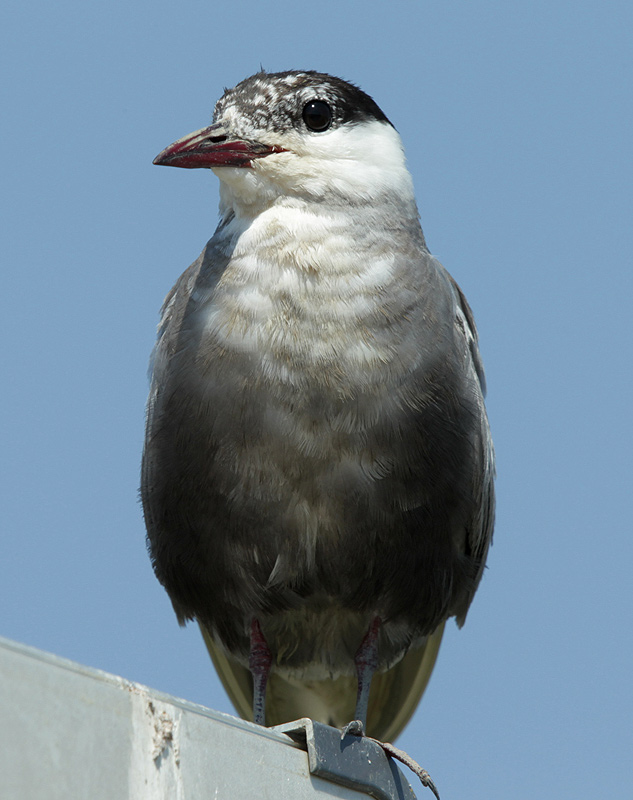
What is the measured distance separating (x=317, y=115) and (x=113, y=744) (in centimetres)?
342

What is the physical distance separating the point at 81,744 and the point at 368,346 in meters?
2.57

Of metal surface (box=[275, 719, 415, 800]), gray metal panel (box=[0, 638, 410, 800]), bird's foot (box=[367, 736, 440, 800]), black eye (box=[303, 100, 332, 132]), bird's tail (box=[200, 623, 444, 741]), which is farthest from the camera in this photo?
bird's tail (box=[200, 623, 444, 741])

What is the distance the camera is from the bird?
14.9 ft

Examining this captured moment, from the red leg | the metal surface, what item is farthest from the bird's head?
the metal surface

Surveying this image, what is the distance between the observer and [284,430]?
4.51 m

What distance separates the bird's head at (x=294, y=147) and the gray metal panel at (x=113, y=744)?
2.70m

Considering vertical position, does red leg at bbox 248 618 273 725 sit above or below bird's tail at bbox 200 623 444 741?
above

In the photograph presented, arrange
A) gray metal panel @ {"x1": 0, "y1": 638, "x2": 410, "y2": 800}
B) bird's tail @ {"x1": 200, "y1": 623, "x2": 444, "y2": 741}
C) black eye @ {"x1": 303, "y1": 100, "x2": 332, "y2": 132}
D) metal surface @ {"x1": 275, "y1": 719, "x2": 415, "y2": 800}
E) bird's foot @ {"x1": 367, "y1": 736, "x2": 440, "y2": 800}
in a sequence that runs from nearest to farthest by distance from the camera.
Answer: gray metal panel @ {"x1": 0, "y1": 638, "x2": 410, "y2": 800}
metal surface @ {"x1": 275, "y1": 719, "x2": 415, "y2": 800}
bird's foot @ {"x1": 367, "y1": 736, "x2": 440, "y2": 800}
black eye @ {"x1": 303, "y1": 100, "x2": 332, "y2": 132}
bird's tail @ {"x1": 200, "y1": 623, "x2": 444, "y2": 741}

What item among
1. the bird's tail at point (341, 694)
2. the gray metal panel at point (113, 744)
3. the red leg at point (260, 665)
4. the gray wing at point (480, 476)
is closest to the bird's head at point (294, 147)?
the gray wing at point (480, 476)

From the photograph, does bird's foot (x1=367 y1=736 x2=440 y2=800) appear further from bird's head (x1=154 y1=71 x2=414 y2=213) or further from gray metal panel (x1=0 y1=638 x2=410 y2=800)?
bird's head (x1=154 y1=71 x2=414 y2=213)

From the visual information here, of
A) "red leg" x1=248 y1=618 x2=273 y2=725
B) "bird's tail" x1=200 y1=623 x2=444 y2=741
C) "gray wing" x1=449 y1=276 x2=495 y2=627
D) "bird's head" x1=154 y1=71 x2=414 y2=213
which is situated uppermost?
"bird's head" x1=154 y1=71 x2=414 y2=213

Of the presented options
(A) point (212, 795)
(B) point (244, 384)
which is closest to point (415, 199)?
(B) point (244, 384)

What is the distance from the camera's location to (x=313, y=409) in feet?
14.8

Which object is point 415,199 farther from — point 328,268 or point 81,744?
point 81,744
